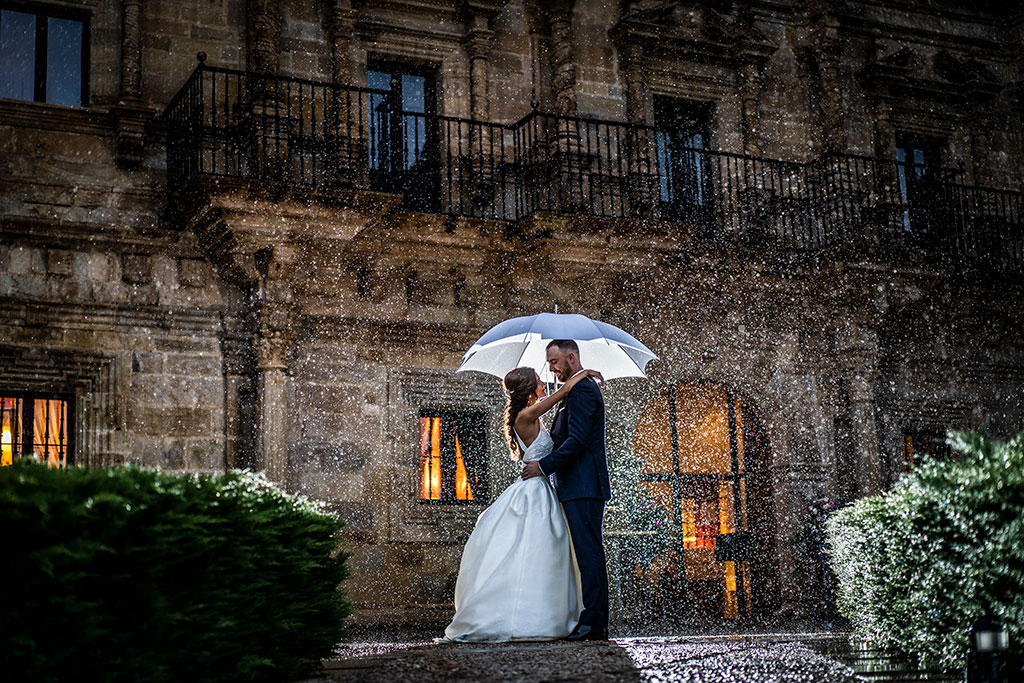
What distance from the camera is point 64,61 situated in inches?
488

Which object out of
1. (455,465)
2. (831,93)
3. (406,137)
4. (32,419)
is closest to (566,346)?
(455,465)

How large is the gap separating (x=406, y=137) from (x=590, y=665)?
30.2 feet

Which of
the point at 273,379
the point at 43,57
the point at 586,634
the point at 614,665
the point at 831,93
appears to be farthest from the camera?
the point at 831,93

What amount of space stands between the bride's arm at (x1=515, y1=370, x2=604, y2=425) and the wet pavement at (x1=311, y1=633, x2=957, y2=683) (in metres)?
1.51

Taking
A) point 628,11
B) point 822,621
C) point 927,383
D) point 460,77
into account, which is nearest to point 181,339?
point 460,77

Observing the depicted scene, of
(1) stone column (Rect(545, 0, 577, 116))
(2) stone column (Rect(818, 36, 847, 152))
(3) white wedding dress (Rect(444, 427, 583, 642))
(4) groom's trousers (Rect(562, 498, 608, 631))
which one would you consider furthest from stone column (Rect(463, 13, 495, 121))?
(4) groom's trousers (Rect(562, 498, 608, 631))

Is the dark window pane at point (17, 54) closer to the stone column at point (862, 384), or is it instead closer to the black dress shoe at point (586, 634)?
the black dress shoe at point (586, 634)

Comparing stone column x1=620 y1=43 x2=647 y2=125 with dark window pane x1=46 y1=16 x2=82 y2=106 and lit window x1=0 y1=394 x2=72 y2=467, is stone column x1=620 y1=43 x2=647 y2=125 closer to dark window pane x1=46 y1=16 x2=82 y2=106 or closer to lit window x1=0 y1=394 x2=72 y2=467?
dark window pane x1=46 y1=16 x2=82 y2=106

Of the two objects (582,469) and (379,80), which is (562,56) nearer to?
(379,80)

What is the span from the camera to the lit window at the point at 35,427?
11.6 meters

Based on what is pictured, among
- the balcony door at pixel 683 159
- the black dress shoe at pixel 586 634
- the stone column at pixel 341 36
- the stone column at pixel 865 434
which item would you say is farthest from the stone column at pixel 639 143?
the black dress shoe at pixel 586 634

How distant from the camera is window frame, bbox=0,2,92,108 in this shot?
480 inches

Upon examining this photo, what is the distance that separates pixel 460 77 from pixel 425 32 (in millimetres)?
638

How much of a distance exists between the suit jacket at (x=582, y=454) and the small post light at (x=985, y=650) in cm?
270
